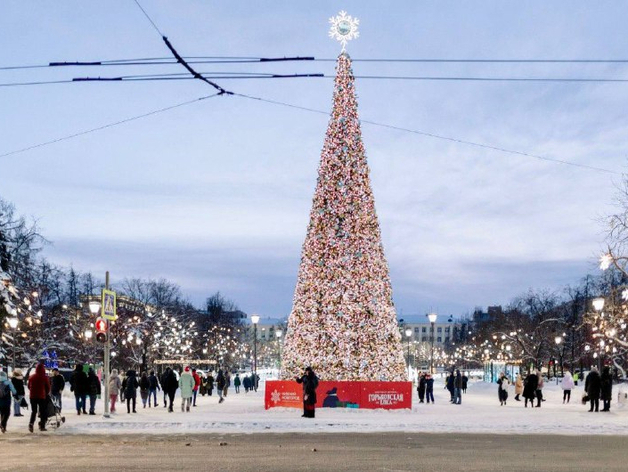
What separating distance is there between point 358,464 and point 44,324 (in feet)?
184

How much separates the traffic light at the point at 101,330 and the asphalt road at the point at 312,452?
5.40 m

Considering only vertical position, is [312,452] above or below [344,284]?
below

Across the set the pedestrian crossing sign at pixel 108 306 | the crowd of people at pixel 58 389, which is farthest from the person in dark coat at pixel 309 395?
the pedestrian crossing sign at pixel 108 306

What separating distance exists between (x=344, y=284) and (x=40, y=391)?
1366 centimetres

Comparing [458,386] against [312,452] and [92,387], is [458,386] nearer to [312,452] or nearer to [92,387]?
[92,387]

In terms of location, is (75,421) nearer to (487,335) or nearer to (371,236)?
(371,236)

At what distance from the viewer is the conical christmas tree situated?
32.9 m

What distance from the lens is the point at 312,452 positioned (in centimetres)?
1655

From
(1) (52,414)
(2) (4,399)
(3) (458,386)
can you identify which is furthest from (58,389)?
(3) (458,386)

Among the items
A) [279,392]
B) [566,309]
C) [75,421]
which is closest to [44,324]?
[279,392]

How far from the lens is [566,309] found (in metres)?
115

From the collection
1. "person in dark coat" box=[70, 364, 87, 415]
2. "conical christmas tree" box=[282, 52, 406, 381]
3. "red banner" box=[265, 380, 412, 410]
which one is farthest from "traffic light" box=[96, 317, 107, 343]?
"conical christmas tree" box=[282, 52, 406, 381]

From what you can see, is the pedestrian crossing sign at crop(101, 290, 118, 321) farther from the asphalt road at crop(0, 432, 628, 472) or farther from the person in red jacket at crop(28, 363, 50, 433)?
the asphalt road at crop(0, 432, 628, 472)

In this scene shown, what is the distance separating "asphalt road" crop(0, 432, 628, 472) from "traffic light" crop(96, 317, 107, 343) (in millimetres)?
5401
